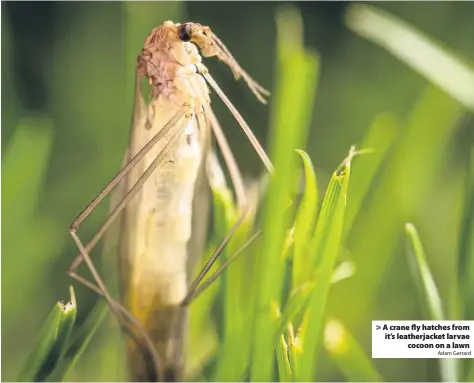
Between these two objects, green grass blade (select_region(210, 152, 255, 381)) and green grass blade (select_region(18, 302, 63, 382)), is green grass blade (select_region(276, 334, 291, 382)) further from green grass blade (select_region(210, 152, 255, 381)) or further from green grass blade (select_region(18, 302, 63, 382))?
green grass blade (select_region(18, 302, 63, 382))

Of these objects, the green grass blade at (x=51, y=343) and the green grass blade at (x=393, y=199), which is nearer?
the green grass blade at (x=51, y=343)

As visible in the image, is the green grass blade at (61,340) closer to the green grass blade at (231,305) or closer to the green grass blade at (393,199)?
the green grass blade at (231,305)

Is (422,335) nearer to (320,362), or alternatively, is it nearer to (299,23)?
(320,362)

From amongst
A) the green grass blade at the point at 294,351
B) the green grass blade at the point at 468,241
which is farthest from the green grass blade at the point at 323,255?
the green grass blade at the point at 468,241

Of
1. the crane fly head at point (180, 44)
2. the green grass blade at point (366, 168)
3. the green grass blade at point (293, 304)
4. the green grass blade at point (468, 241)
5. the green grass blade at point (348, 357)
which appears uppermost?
the crane fly head at point (180, 44)

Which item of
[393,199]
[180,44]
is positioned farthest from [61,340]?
[393,199]

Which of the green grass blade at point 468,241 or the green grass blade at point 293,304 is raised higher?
the green grass blade at point 468,241
